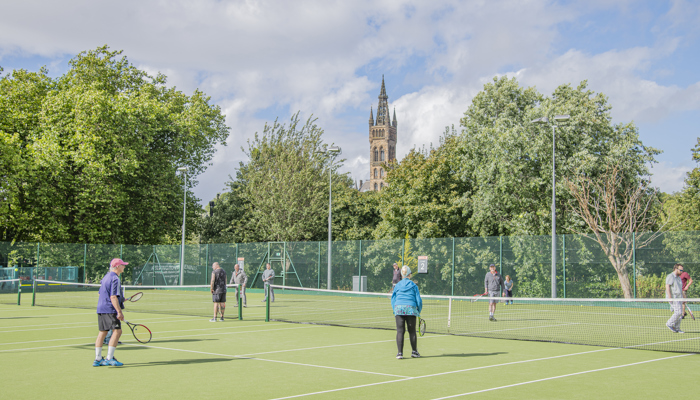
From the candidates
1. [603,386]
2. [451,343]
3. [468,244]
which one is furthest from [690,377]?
[468,244]

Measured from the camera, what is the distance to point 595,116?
33781mm

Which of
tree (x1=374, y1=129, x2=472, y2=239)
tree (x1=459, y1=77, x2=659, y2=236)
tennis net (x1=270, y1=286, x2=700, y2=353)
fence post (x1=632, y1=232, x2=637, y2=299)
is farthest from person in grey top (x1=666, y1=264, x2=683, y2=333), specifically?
tree (x1=374, y1=129, x2=472, y2=239)

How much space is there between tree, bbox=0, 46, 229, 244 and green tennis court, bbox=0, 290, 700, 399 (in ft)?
76.5

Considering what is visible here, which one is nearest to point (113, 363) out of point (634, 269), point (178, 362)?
point (178, 362)

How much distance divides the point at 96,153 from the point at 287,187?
1481 centimetres

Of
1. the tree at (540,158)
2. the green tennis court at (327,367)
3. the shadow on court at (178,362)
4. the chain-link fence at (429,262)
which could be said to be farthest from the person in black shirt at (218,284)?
the tree at (540,158)

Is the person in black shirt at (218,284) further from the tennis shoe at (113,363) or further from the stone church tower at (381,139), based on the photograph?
the stone church tower at (381,139)

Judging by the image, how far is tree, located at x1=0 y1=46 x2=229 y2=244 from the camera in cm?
3734

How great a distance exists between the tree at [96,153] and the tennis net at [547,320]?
60.0 feet

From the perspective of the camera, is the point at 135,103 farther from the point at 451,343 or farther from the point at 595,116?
the point at 451,343

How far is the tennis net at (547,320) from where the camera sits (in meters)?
14.2

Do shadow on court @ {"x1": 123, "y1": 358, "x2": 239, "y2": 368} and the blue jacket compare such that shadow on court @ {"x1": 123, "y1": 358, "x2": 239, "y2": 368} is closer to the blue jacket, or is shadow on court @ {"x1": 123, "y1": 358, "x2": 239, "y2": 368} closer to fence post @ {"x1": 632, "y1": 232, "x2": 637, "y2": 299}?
the blue jacket

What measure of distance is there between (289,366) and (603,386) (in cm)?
463

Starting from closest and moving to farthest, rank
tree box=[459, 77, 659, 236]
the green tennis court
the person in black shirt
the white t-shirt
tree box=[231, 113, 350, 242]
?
the green tennis court → the white t-shirt → the person in black shirt → tree box=[459, 77, 659, 236] → tree box=[231, 113, 350, 242]
